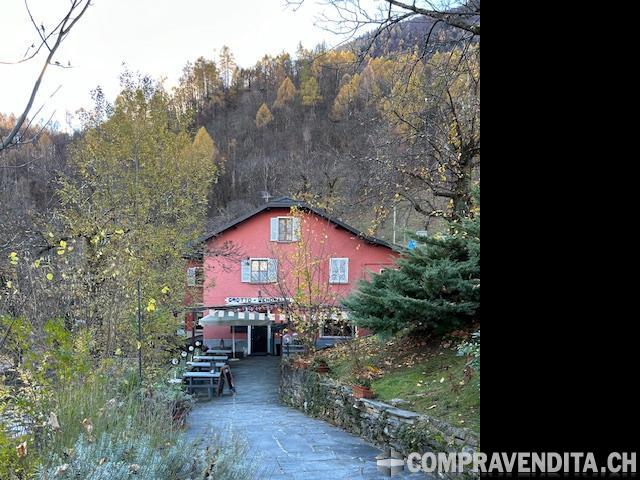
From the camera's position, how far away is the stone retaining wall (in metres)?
4.40

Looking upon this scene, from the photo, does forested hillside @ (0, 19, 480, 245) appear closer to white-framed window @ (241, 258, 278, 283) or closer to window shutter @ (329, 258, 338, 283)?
window shutter @ (329, 258, 338, 283)

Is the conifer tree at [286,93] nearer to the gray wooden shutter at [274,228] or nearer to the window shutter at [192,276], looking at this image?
the gray wooden shutter at [274,228]

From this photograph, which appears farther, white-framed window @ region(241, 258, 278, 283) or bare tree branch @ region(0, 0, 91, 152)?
white-framed window @ region(241, 258, 278, 283)

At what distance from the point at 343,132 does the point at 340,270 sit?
1488 centimetres

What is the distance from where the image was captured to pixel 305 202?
15672 millimetres

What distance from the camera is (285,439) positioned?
19.2 ft

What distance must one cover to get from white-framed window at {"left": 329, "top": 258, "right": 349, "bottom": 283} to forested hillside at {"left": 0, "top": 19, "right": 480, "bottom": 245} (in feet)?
6.35

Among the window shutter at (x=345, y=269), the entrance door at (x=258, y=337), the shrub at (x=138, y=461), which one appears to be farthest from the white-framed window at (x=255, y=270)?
the shrub at (x=138, y=461)

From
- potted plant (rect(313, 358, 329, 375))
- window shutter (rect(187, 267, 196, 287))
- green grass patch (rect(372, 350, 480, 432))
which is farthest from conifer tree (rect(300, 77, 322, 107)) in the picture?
green grass patch (rect(372, 350, 480, 432))
